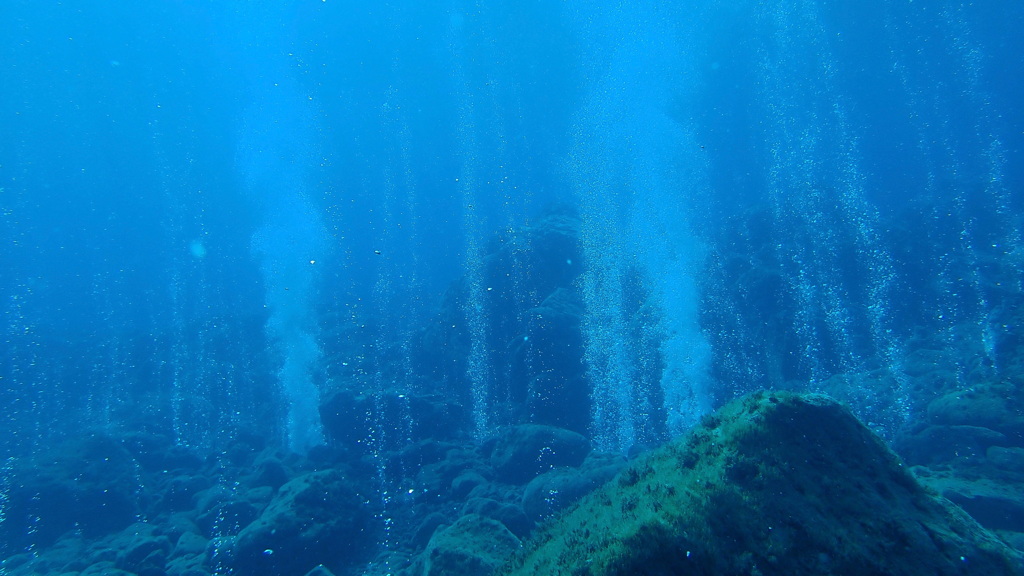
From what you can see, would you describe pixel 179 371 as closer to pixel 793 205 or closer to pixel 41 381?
pixel 41 381

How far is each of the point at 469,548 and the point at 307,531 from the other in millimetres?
4923

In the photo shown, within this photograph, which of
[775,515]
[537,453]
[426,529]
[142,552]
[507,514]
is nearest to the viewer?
[775,515]

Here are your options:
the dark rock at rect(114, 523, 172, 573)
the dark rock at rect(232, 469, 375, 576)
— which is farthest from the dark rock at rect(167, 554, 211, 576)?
the dark rock at rect(232, 469, 375, 576)

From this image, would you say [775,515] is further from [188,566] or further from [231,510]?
[231,510]

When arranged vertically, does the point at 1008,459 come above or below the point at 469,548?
above

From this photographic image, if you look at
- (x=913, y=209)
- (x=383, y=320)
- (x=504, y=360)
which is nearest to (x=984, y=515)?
(x=504, y=360)

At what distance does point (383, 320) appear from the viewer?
3719 cm

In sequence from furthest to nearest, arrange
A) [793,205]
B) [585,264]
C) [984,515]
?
1. [793,205]
2. [585,264]
3. [984,515]

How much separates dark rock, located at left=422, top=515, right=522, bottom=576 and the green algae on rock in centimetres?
335

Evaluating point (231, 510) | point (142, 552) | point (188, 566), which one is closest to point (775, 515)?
point (188, 566)

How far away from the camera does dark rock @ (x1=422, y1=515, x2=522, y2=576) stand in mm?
6629

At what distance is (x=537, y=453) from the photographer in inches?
496

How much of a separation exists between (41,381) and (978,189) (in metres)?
63.3

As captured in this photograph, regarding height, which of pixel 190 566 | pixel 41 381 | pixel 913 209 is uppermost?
pixel 913 209
